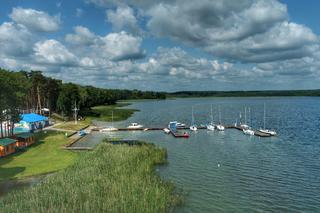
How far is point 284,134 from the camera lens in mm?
78250

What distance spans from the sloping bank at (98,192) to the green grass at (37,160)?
615cm

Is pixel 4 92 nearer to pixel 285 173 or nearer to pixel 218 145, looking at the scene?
pixel 218 145

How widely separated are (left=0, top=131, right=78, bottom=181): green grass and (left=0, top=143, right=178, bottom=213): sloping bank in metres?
6.15

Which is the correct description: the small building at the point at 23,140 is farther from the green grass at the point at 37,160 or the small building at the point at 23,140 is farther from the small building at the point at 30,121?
the small building at the point at 30,121

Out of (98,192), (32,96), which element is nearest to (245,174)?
(98,192)

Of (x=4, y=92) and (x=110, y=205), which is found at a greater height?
(x=4, y=92)

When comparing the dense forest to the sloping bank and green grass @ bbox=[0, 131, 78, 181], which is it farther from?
the sloping bank

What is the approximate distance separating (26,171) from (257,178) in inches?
1136

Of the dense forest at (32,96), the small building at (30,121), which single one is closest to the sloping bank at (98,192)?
the dense forest at (32,96)

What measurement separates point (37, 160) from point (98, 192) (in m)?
21.0

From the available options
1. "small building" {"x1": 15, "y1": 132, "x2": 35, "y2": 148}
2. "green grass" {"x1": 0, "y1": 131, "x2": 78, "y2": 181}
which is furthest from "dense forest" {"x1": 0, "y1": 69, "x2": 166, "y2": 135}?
"green grass" {"x1": 0, "y1": 131, "x2": 78, "y2": 181}

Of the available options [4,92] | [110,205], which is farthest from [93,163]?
[4,92]

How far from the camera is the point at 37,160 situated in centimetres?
4338

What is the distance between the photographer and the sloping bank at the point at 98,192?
23.5 metres
